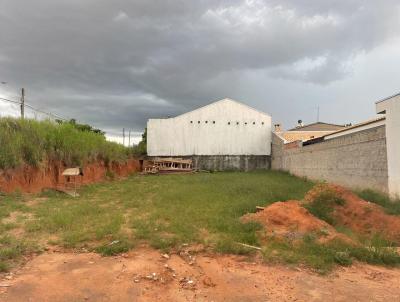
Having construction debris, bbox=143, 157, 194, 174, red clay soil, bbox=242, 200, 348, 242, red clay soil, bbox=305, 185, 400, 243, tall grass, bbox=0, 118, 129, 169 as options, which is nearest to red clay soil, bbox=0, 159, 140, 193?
tall grass, bbox=0, 118, 129, 169

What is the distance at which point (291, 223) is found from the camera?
26.6 feet

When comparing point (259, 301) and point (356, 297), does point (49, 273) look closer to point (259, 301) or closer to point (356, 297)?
point (259, 301)

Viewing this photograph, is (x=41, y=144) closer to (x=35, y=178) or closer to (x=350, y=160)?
(x=35, y=178)

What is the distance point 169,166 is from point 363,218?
73.3 feet

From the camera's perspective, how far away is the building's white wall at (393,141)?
35.1 feet

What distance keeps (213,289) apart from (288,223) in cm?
362

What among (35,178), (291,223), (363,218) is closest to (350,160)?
(363,218)

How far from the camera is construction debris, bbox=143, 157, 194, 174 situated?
2917 centimetres

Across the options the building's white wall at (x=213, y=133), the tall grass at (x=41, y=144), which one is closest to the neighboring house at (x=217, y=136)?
the building's white wall at (x=213, y=133)

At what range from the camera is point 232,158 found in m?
31.9

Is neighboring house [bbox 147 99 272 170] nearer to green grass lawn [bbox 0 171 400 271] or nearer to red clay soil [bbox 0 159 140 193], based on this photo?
red clay soil [bbox 0 159 140 193]

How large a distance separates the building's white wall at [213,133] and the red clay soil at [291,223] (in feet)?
74.3

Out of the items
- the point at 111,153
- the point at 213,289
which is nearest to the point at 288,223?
the point at 213,289

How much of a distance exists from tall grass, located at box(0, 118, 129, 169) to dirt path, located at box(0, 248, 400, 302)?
782 centimetres
